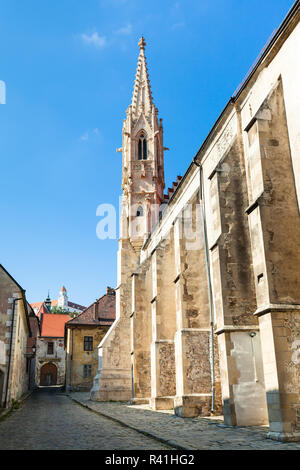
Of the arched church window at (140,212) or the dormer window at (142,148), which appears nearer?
the arched church window at (140,212)

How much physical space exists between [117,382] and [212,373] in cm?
1245

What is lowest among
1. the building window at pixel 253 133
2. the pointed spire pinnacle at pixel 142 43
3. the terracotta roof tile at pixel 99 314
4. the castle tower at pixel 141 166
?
the terracotta roof tile at pixel 99 314

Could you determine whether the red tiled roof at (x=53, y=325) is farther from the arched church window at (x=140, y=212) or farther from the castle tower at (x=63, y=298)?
the castle tower at (x=63, y=298)

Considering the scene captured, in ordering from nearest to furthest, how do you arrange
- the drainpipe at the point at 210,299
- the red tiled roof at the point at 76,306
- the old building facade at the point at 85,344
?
the drainpipe at the point at 210,299 → the old building facade at the point at 85,344 → the red tiled roof at the point at 76,306

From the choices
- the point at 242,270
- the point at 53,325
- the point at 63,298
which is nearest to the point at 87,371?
the point at 53,325

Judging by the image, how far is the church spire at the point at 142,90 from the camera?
34456mm

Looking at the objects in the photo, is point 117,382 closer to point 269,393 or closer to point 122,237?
point 122,237

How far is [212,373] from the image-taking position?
1388 centimetres

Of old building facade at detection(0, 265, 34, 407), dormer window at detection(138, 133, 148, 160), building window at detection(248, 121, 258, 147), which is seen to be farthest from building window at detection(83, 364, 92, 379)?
building window at detection(248, 121, 258, 147)

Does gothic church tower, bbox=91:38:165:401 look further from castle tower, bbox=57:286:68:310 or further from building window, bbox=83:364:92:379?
castle tower, bbox=57:286:68:310

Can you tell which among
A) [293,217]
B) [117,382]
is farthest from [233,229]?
[117,382]

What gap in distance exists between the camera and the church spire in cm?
3446

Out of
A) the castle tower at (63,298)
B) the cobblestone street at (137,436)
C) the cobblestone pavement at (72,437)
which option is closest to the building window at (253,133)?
the cobblestone street at (137,436)

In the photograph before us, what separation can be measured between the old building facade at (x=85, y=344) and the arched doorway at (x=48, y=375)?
22.9 metres
